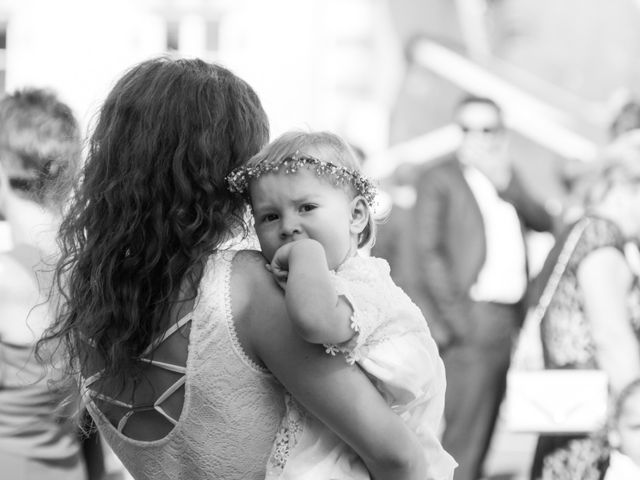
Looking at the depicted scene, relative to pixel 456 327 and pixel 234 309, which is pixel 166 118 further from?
pixel 456 327

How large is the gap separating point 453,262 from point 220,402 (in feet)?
11.9

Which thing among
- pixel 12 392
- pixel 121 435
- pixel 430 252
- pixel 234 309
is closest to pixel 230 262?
pixel 234 309

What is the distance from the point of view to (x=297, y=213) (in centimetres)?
162

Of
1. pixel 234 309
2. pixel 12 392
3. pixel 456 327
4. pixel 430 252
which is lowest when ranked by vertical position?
pixel 456 327

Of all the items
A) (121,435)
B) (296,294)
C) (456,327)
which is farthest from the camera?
(456,327)

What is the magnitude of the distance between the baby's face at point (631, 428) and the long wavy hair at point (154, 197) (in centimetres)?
374

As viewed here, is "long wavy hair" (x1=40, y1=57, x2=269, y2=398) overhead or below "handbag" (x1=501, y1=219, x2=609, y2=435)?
overhead

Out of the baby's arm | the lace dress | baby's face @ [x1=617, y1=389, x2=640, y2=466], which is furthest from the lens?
baby's face @ [x1=617, y1=389, x2=640, y2=466]

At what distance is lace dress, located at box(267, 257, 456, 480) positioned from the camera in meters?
1.48

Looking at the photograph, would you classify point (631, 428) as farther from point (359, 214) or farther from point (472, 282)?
point (359, 214)

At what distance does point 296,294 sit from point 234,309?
12cm

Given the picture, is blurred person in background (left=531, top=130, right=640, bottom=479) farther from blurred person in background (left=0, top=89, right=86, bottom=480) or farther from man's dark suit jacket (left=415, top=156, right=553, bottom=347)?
blurred person in background (left=0, top=89, right=86, bottom=480)

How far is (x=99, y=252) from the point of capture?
1.56 metres

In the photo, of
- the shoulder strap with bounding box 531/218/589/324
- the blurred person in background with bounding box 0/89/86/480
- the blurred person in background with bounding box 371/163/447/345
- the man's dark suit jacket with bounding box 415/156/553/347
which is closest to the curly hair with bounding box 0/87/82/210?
the blurred person in background with bounding box 0/89/86/480
